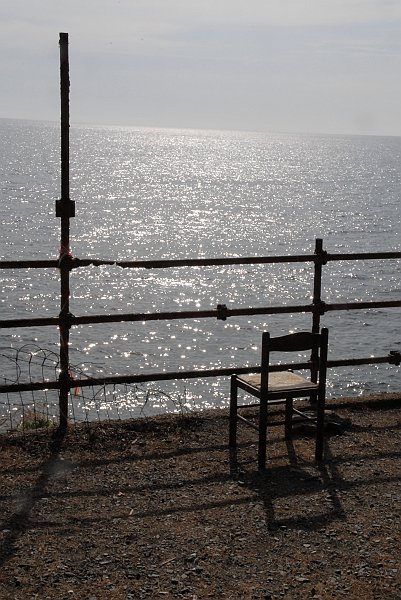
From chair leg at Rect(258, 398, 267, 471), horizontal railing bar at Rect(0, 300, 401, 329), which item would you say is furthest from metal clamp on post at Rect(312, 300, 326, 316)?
chair leg at Rect(258, 398, 267, 471)

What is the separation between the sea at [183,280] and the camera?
22422 mm

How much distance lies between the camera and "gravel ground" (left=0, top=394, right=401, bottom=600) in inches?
211

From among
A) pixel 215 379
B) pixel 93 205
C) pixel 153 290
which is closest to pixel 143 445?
pixel 215 379

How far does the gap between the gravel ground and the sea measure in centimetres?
132

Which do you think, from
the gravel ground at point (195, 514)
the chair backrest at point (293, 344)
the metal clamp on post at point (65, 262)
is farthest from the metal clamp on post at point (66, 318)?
Result: the chair backrest at point (293, 344)

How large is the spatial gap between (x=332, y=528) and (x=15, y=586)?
2180 millimetres

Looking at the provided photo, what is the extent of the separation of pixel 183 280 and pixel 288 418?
107 ft

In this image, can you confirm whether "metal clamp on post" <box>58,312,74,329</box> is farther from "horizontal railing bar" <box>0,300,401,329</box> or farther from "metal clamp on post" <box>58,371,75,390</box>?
"metal clamp on post" <box>58,371,75,390</box>

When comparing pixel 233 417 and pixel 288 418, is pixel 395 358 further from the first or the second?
pixel 233 417

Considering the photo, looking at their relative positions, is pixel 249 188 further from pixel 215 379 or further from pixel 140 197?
pixel 215 379

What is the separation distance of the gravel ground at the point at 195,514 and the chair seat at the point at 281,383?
0.62 meters

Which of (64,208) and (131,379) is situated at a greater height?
(64,208)

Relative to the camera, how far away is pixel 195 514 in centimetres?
636

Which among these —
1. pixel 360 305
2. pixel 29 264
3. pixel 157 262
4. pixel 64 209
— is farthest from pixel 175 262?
pixel 360 305
